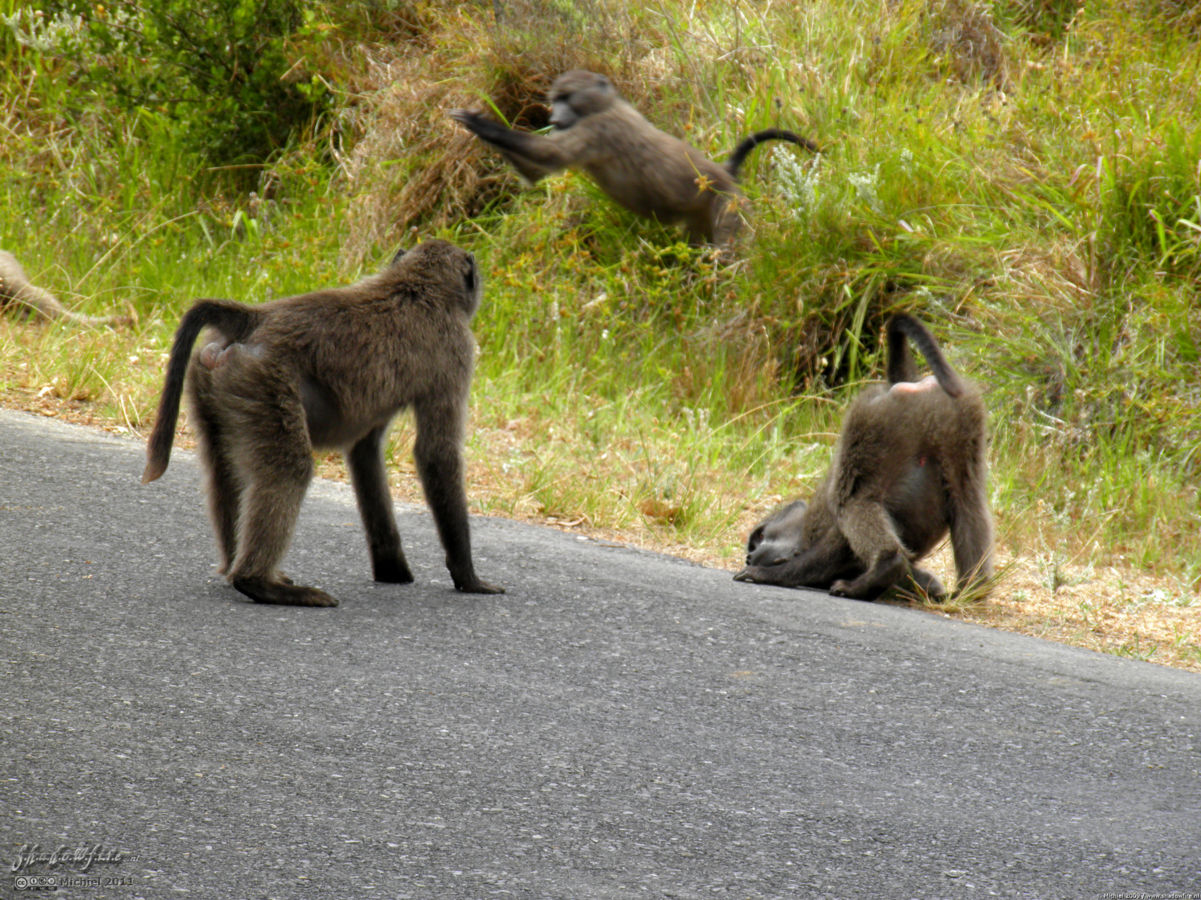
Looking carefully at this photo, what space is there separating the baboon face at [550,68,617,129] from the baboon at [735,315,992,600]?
4.48 m

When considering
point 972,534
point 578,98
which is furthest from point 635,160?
point 972,534

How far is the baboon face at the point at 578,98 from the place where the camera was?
29.6 feet

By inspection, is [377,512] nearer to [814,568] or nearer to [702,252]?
[814,568]

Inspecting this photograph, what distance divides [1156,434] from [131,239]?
773 cm

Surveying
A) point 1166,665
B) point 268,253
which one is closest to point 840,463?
point 1166,665

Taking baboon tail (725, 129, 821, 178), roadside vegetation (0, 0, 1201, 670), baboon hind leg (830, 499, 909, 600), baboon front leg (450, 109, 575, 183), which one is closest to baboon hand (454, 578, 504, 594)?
baboon hind leg (830, 499, 909, 600)

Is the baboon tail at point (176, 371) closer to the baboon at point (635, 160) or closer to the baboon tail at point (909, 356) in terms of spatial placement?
the baboon tail at point (909, 356)

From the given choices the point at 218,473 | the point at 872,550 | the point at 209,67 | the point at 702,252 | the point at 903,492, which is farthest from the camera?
the point at 209,67

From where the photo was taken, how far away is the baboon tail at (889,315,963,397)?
4.86 m

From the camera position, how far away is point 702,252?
9.16 meters

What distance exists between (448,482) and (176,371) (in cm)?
89

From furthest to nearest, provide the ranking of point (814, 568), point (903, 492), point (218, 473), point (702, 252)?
1. point (702, 252)
2. point (814, 568)
3. point (903, 492)
4. point (218, 473)

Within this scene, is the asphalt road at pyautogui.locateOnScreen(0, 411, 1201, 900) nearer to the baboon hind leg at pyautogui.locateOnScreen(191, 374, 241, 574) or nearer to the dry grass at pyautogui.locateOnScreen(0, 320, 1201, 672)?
the baboon hind leg at pyautogui.locateOnScreen(191, 374, 241, 574)

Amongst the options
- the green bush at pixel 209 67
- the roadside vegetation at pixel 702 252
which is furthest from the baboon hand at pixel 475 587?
the green bush at pixel 209 67
